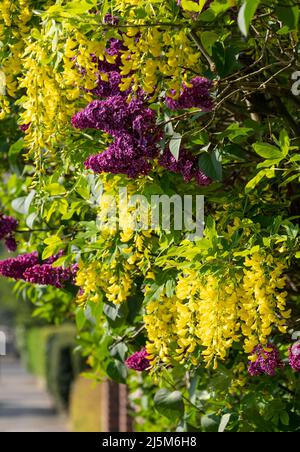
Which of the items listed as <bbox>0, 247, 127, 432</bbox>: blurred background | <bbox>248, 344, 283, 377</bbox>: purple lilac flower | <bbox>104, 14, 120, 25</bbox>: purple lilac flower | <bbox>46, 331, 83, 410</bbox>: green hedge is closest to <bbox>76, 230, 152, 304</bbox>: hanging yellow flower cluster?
<bbox>248, 344, 283, 377</bbox>: purple lilac flower

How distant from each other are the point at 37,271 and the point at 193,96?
116cm

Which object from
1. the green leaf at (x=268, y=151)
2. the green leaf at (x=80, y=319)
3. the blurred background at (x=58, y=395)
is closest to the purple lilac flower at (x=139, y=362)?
the green leaf at (x=80, y=319)

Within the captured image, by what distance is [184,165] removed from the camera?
3.35 meters

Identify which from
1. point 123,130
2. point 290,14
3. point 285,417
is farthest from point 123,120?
point 285,417

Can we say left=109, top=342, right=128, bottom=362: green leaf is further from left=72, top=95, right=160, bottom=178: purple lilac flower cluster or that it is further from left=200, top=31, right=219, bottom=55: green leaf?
left=200, top=31, right=219, bottom=55: green leaf

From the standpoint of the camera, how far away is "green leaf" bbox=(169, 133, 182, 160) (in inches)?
126

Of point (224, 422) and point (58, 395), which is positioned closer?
point (224, 422)

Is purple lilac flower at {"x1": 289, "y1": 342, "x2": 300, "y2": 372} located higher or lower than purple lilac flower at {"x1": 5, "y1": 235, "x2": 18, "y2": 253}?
lower

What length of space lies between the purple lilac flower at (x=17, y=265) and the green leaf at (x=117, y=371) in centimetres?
66

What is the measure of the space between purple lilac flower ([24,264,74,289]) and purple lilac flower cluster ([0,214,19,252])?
63cm

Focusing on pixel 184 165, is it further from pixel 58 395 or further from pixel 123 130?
pixel 58 395

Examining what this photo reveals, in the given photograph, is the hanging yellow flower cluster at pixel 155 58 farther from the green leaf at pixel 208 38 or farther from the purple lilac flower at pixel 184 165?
the purple lilac flower at pixel 184 165

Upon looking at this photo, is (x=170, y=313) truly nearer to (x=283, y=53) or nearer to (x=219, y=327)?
(x=219, y=327)
